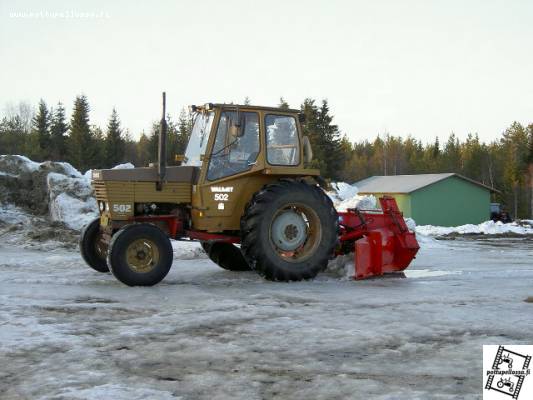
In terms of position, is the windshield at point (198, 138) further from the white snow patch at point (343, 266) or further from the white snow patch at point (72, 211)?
the white snow patch at point (72, 211)

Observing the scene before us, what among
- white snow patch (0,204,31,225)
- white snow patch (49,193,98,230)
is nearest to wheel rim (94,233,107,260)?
white snow patch (49,193,98,230)

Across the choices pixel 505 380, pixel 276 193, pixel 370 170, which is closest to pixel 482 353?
pixel 505 380

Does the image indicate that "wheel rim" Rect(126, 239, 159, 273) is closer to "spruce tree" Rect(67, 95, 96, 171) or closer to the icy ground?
the icy ground

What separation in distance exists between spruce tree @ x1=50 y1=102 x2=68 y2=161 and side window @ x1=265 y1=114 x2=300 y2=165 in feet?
163

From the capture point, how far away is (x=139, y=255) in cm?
848

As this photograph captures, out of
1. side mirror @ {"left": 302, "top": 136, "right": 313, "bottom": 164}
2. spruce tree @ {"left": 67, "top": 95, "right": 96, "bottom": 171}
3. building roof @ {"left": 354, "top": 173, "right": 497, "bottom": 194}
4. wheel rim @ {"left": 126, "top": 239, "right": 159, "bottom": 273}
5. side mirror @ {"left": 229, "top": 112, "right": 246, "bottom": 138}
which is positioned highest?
spruce tree @ {"left": 67, "top": 95, "right": 96, "bottom": 171}

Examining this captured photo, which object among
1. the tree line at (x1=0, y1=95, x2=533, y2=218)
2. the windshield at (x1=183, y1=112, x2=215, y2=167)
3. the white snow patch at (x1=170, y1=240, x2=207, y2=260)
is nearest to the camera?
the windshield at (x1=183, y1=112, x2=215, y2=167)

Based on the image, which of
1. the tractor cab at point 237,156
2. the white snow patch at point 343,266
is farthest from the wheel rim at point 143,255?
the white snow patch at point 343,266

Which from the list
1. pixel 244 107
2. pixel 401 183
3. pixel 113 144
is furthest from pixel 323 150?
pixel 244 107

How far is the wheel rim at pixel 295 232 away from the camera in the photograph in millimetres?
9281

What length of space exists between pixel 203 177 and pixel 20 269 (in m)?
3.79

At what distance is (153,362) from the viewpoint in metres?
4.66

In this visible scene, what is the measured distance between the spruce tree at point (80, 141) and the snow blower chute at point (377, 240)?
151ft

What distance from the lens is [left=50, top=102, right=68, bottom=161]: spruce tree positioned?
→ 185 ft
